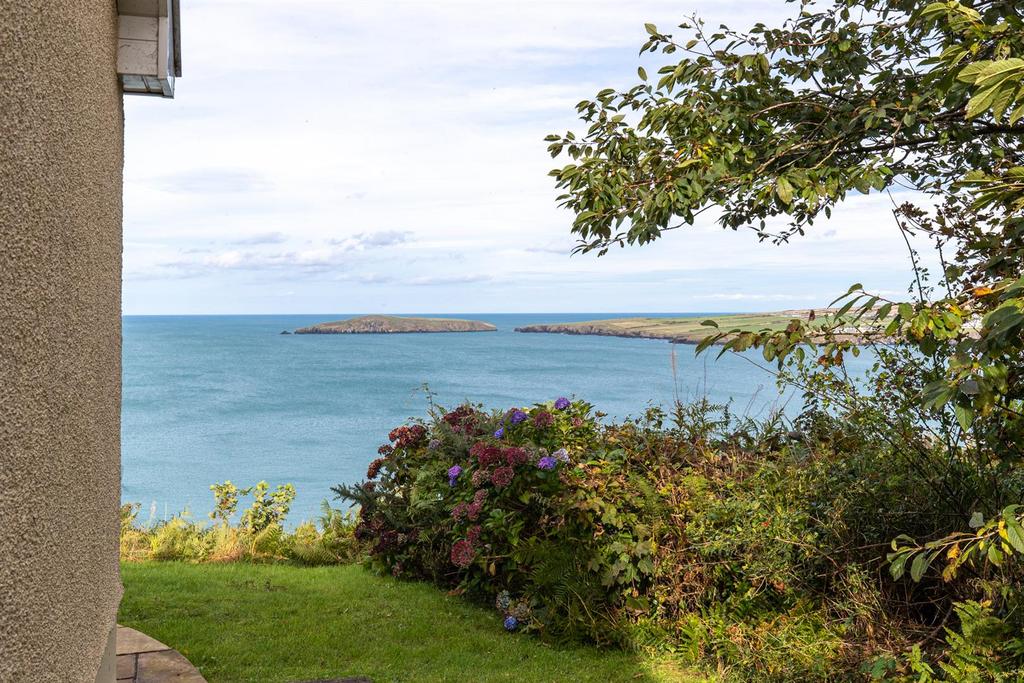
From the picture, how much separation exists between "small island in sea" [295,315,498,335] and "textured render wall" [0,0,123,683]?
4085 inches

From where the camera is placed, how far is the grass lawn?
15.8 feet

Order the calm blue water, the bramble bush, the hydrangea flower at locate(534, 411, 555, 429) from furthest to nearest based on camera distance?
the calm blue water, the hydrangea flower at locate(534, 411, 555, 429), the bramble bush

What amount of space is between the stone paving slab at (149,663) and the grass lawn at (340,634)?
0.22m

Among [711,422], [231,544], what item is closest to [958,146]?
[711,422]

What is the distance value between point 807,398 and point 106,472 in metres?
4.37

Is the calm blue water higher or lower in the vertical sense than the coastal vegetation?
lower

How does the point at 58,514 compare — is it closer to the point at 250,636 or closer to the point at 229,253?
the point at 250,636

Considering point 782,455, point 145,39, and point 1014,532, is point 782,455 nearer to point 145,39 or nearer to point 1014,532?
point 1014,532

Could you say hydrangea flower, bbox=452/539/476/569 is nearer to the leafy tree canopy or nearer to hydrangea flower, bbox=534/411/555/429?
hydrangea flower, bbox=534/411/555/429

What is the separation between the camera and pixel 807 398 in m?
5.49

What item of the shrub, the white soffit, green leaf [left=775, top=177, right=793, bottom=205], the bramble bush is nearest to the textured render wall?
the white soffit

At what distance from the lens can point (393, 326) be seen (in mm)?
108688

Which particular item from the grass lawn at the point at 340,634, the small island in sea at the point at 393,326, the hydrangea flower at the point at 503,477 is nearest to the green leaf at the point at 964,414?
the grass lawn at the point at 340,634

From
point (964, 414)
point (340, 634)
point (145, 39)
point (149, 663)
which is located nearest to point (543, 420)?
point (340, 634)
